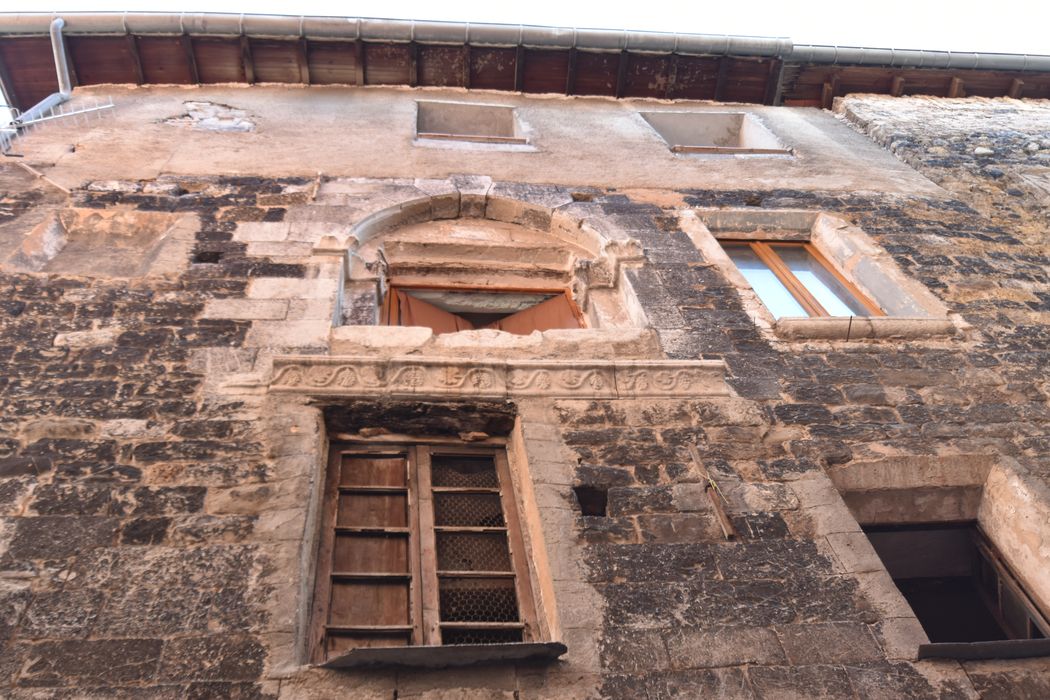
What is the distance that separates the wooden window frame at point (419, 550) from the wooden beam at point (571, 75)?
5.53 meters

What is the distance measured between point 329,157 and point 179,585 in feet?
13.4

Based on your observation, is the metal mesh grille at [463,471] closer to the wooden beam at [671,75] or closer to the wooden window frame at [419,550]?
the wooden window frame at [419,550]

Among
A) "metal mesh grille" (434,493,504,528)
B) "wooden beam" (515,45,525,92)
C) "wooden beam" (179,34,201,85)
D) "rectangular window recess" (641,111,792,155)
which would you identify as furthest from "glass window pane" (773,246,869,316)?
"wooden beam" (179,34,201,85)

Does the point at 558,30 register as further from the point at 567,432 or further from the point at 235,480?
the point at 235,480

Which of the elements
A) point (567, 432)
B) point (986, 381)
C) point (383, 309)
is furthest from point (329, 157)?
point (986, 381)

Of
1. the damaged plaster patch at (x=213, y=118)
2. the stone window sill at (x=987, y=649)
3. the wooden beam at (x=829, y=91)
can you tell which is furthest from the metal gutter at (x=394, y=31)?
the stone window sill at (x=987, y=649)

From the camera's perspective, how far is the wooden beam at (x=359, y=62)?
309 inches

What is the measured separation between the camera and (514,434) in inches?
147

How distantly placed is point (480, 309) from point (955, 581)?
10.0ft

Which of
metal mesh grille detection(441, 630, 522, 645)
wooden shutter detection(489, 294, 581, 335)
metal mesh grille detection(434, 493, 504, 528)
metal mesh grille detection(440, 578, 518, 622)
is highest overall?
wooden shutter detection(489, 294, 581, 335)

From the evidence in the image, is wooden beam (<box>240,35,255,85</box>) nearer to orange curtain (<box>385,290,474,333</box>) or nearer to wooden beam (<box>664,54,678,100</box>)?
orange curtain (<box>385,290,474,333</box>)

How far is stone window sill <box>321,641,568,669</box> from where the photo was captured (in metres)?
2.48

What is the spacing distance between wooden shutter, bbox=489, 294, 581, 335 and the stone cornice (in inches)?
36.2

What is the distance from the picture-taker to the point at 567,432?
3629 millimetres
